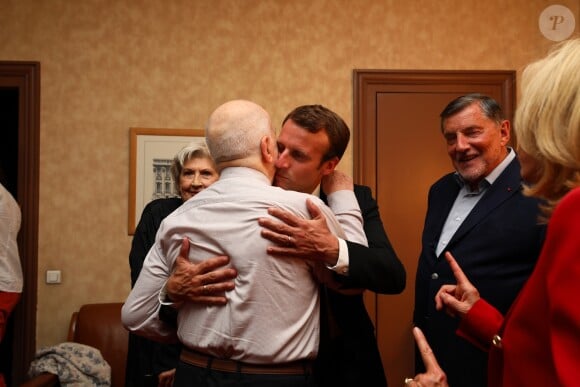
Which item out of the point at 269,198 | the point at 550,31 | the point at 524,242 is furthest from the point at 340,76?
the point at 269,198

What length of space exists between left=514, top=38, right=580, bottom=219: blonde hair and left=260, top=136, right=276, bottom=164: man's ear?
0.66 metres

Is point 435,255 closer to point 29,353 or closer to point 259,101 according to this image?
point 259,101

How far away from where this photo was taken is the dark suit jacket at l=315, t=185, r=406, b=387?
1.67 m

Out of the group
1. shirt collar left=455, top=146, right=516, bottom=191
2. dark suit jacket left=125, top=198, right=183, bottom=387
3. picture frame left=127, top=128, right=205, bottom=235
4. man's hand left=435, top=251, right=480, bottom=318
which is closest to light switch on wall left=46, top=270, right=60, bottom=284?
picture frame left=127, top=128, right=205, bottom=235

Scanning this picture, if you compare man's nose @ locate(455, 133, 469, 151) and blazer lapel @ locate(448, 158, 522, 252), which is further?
man's nose @ locate(455, 133, 469, 151)

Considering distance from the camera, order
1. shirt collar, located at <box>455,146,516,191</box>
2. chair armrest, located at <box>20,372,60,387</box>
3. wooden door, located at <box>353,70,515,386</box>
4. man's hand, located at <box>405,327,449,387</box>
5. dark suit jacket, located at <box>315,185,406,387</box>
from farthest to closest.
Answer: wooden door, located at <box>353,70,515,386</box> < chair armrest, located at <box>20,372,60,387</box> < shirt collar, located at <box>455,146,516,191</box> < dark suit jacket, located at <box>315,185,406,387</box> < man's hand, located at <box>405,327,449,387</box>

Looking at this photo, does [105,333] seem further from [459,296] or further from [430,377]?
[430,377]

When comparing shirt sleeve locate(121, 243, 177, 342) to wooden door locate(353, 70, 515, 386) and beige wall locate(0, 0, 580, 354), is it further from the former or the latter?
wooden door locate(353, 70, 515, 386)

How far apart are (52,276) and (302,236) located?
3.12 meters

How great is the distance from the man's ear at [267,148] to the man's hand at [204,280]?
Result: 0.29 metres

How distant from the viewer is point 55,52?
4.15 m

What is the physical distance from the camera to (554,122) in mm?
1003

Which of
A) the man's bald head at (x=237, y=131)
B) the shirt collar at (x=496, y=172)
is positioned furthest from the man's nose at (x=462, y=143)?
the man's bald head at (x=237, y=131)

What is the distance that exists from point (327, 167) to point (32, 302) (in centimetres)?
293
